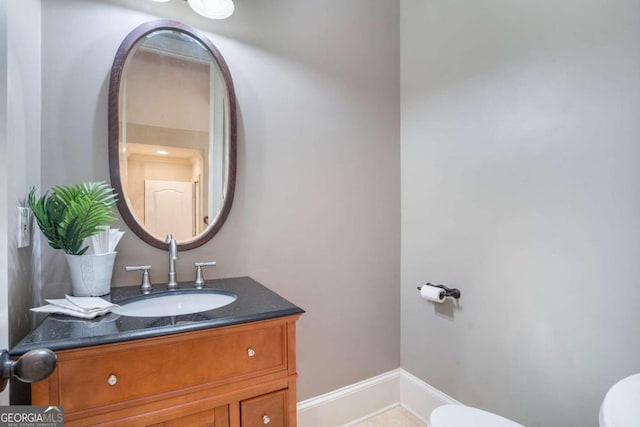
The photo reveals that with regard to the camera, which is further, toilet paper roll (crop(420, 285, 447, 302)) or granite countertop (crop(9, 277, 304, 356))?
toilet paper roll (crop(420, 285, 447, 302))

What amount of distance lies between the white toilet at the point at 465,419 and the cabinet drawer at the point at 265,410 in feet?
1.90

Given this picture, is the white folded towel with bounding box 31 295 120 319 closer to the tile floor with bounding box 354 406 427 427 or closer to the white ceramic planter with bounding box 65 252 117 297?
the white ceramic planter with bounding box 65 252 117 297

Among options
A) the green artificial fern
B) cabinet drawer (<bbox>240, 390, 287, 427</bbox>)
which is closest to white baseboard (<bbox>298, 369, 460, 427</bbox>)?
cabinet drawer (<bbox>240, 390, 287, 427</bbox>)

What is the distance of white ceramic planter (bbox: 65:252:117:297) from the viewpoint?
1.12m

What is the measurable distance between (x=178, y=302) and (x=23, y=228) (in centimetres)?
57

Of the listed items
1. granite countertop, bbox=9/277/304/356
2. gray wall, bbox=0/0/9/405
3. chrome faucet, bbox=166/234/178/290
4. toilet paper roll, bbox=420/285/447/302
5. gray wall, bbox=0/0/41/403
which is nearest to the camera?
gray wall, bbox=0/0/9/405

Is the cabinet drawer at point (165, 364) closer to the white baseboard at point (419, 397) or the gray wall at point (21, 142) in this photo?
the gray wall at point (21, 142)

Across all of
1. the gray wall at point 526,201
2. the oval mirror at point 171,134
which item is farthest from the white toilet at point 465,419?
the oval mirror at point 171,134

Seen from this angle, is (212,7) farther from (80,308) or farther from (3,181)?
(80,308)

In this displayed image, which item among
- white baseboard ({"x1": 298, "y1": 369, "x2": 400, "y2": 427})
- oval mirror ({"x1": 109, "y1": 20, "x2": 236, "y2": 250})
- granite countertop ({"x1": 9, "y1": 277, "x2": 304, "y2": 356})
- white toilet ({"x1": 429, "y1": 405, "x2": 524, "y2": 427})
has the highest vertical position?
oval mirror ({"x1": 109, "y1": 20, "x2": 236, "y2": 250})

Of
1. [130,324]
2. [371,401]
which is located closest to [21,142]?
[130,324]

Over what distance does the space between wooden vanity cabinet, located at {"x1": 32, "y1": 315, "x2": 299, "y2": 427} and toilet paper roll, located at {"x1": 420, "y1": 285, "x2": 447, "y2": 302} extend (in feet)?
3.12

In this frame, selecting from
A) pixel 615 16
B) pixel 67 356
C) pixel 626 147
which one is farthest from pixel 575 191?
pixel 67 356

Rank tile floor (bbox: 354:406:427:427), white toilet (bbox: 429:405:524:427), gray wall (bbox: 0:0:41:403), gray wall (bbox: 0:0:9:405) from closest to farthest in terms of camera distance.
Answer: gray wall (bbox: 0:0:9:405) → gray wall (bbox: 0:0:41:403) → white toilet (bbox: 429:405:524:427) → tile floor (bbox: 354:406:427:427)
